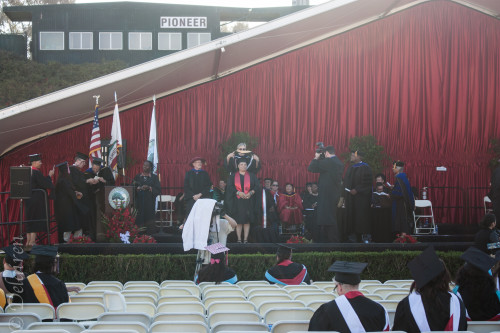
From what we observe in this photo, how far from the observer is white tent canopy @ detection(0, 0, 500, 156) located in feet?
38.1

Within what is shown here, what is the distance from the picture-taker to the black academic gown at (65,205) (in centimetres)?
1054

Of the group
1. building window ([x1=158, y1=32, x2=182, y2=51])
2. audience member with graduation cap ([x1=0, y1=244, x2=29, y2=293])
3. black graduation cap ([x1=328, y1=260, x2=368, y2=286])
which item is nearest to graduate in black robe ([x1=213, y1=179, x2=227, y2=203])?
audience member with graduation cap ([x1=0, y1=244, x2=29, y2=293])

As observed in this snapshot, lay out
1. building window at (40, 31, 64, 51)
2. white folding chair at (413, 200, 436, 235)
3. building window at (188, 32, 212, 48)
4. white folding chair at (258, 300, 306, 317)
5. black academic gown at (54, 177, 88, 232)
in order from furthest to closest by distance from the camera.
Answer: building window at (188, 32, 212, 48)
building window at (40, 31, 64, 51)
white folding chair at (413, 200, 436, 235)
black academic gown at (54, 177, 88, 232)
white folding chair at (258, 300, 306, 317)

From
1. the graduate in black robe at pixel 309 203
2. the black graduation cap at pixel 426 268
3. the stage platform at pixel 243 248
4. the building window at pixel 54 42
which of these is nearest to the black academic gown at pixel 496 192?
the stage platform at pixel 243 248

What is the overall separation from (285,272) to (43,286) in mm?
2924

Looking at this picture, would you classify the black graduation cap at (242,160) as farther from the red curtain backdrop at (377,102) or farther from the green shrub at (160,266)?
the red curtain backdrop at (377,102)

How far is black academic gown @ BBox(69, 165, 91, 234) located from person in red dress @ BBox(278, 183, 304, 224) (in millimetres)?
4328

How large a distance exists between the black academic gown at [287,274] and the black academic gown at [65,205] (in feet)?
15.6

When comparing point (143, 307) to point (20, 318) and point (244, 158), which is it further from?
point (244, 158)

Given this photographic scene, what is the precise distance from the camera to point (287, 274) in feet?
23.6

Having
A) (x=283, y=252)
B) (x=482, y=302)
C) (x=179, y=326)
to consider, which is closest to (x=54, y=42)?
(x=283, y=252)

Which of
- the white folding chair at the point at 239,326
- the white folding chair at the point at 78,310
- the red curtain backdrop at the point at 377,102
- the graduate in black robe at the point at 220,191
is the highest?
the red curtain backdrop at the point at 377,102

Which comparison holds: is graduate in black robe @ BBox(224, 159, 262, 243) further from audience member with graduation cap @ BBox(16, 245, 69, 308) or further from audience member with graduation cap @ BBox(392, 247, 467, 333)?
audience member with graduation cap @ BBox(392, 247, 467, 333)

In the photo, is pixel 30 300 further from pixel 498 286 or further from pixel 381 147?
pixel 381 147
